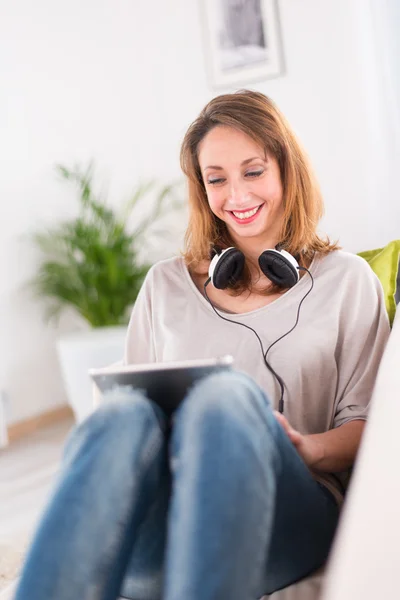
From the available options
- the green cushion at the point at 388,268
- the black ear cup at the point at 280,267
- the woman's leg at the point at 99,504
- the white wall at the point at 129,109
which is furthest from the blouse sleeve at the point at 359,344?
the white wall at the point at 129,109

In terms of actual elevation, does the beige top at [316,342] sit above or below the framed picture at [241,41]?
below

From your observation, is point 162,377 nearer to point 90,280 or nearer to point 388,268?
point 388,268

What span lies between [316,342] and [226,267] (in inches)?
8.9

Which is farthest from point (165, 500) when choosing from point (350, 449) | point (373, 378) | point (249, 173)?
point (249, 173)

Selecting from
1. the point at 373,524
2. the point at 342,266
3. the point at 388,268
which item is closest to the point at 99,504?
the point at 373,524

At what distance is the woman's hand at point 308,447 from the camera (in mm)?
1184

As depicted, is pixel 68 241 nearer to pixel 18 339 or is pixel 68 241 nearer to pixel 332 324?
pixel 18 339

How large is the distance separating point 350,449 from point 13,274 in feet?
8.07

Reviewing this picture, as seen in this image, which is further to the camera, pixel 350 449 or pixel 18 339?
pixel 18 339

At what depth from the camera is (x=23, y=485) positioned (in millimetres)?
2832

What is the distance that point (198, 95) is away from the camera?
345cm

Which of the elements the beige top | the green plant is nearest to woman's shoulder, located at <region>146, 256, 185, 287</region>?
the beige top

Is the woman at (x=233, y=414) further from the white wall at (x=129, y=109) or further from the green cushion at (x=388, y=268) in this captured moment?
the white wall at (x=129, y=109)

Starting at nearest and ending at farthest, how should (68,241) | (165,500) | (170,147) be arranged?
(165,500) → (68,241) → (170,147)
